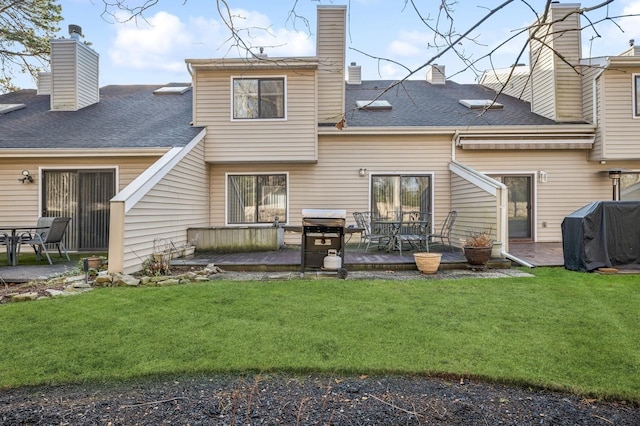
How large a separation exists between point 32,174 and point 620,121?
14.3 m

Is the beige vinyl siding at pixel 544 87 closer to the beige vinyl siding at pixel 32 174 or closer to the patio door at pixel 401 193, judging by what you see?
the patio door at pixel 401 193

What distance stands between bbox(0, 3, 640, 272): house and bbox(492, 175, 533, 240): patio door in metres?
0.03

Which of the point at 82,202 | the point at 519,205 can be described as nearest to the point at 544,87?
the point at 519,205

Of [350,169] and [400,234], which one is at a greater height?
[350,169]

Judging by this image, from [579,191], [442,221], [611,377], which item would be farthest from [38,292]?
[579,191]

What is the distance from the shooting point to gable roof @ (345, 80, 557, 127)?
9672 mm

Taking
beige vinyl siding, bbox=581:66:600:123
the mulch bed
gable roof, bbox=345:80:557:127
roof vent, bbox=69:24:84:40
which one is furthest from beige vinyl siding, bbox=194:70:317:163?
beige vinyl siding, bbox=581:66:600:123

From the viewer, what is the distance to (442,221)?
9664mm

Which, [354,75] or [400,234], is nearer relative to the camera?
[400,234]

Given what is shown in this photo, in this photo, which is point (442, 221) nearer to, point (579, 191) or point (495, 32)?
point (579, 191)

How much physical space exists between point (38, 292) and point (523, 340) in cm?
568

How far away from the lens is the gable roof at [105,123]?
8.73m

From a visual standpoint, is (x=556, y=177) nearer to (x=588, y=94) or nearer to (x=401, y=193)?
(x=588, y=94)

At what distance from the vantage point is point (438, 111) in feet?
34.4
